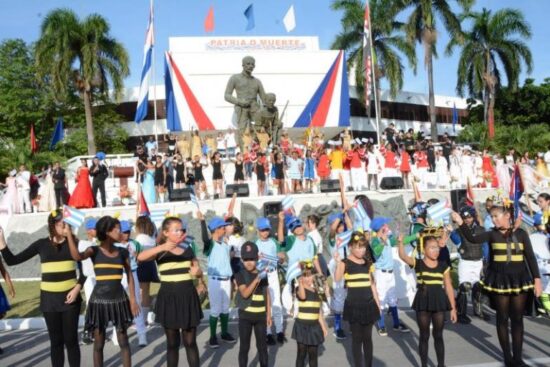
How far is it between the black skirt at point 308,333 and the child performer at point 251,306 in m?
0.43

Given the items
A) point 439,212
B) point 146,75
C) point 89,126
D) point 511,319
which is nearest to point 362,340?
point 511,319

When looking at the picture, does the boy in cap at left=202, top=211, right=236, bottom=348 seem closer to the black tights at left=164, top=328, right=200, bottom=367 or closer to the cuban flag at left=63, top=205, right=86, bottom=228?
the black tights at left=164, top=328, right=200, bottom=367

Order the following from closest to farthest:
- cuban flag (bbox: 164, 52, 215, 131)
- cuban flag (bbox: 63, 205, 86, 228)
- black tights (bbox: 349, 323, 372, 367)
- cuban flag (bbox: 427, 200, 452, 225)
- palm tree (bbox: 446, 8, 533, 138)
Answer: cuban flag (bbox: 63, 205, 86, 228)
black tights (bbox: 349, 323, 372, 367)
cuban flag (bbox: 427, 200, 452, 225)
cuban flag (bbox: 164, 52, 215, 131)
palm tree (bbox: 446, 8, 533, 138)

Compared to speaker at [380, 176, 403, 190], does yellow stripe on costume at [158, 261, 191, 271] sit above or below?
below

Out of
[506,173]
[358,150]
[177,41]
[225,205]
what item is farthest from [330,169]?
[177,41]

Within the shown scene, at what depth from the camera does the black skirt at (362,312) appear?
558 cm

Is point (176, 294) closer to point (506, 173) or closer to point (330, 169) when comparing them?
point (330, 169)

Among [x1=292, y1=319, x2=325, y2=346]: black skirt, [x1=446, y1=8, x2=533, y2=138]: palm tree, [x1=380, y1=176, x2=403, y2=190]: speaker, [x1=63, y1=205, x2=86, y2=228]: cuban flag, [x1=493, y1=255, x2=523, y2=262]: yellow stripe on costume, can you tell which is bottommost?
[x1=292, y1=319, x2=325, y2=346]: black skirt

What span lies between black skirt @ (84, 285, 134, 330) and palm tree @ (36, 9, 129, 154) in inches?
1114

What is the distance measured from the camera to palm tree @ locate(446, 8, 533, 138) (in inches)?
1451

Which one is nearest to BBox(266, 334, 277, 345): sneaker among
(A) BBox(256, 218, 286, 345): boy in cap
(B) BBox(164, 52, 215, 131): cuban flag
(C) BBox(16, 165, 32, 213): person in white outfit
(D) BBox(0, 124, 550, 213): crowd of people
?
(A) BBox(256, 218, 286, 345): boy in cap

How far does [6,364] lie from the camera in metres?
6.73

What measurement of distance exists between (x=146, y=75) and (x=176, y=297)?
14099 mm

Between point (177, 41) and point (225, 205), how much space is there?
59.7 feet
